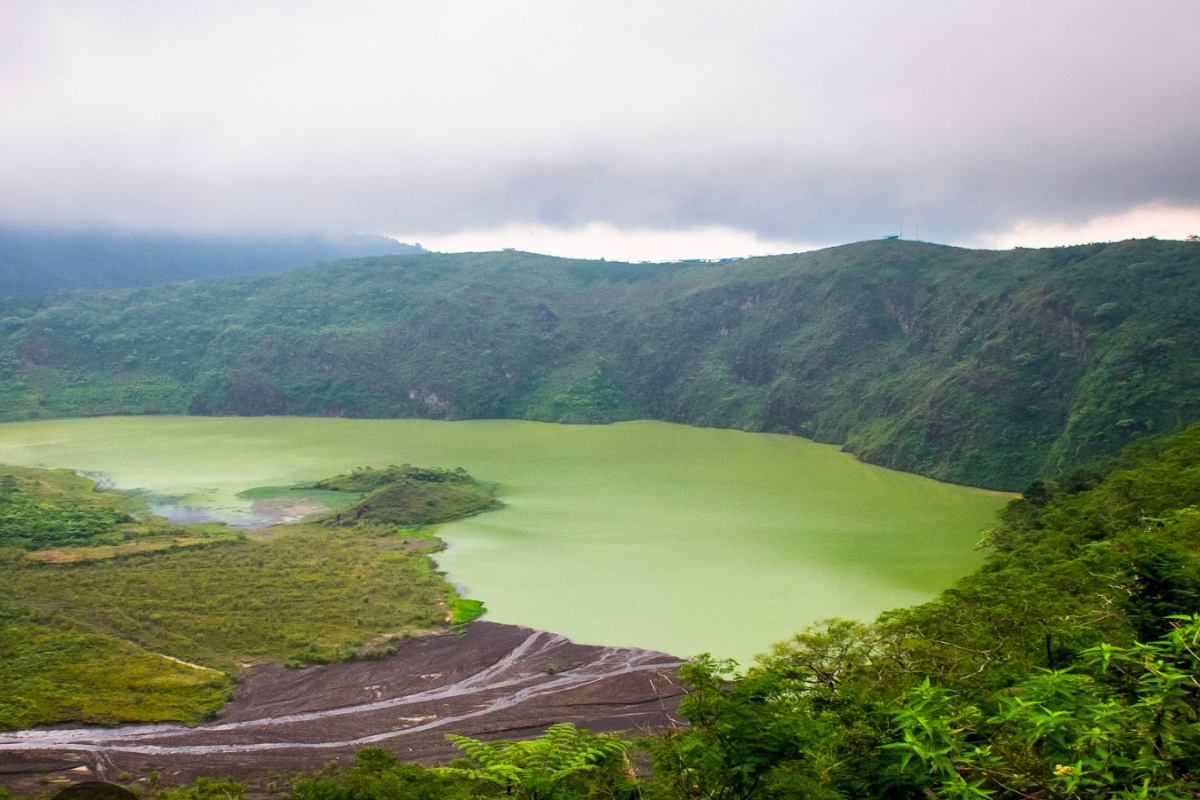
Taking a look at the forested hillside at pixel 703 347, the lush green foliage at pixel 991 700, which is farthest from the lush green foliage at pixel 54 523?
the forested hillside at pixel 703 347

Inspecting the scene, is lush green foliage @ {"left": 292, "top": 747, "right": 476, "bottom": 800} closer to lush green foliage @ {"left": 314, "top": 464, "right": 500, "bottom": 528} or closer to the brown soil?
the brown soil

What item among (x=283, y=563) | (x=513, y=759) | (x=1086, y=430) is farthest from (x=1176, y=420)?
(x=513, y=759)

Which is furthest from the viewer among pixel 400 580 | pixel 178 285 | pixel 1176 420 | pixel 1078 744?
pixel 178 285

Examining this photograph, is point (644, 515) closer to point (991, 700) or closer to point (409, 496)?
point (409, 496)

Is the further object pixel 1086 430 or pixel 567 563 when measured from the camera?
pixel 1086 430

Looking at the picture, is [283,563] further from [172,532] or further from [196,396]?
[196,396]

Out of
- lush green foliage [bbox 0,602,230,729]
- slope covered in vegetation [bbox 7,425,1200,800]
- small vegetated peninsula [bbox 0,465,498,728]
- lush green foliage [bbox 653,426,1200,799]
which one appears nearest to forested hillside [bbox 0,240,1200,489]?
lush green foliage [bbox 653,426,1200,799]

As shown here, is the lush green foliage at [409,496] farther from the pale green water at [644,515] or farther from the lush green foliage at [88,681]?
the lush green foliage at [88,681]
